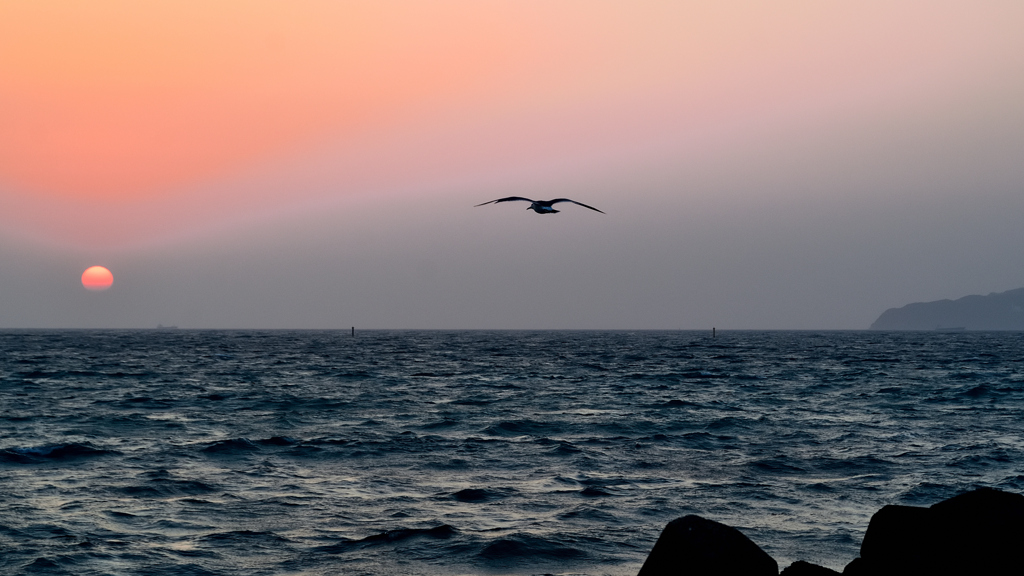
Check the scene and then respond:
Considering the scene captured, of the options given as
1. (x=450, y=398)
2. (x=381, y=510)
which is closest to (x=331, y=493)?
(x=381, y=510)

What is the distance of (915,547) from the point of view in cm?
983

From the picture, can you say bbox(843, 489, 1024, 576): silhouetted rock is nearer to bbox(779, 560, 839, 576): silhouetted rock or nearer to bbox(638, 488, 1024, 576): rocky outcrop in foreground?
bbox(638, 488, 1024, 576): rocky outcrop in foreground

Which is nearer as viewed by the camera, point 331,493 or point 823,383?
point 331,493

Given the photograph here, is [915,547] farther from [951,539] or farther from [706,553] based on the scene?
[706,553]

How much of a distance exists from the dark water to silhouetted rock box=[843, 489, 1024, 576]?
375cm

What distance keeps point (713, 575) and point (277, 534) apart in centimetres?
824

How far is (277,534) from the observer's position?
1471cm

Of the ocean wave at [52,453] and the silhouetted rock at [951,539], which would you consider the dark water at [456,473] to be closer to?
the ocean wave at [52,453]

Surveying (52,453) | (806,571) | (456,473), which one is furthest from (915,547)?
(52,453)

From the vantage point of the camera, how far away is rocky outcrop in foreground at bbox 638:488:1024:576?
9.14m

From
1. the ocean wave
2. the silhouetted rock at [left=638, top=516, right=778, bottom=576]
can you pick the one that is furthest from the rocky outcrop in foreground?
the ocean wave

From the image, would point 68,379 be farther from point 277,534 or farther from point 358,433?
point 277,534

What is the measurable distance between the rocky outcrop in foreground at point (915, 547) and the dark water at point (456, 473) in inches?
150

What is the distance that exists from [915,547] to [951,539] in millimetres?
382
